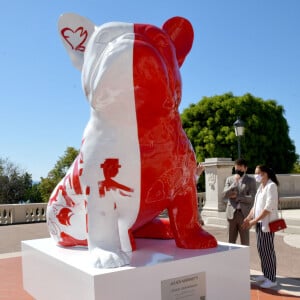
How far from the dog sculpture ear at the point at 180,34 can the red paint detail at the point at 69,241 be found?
166cm

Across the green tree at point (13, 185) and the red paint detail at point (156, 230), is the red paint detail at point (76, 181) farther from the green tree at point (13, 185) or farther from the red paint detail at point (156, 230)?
the green tree at point (13, 185)

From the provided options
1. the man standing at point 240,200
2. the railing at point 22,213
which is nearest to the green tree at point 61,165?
the railing at point 22,213

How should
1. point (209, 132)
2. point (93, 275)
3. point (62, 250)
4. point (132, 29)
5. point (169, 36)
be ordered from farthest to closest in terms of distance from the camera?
1. point (209, 132)
2. point (62, 250)
3. point (169, 36)
4. point (132, 29)
5. point (93, 275)

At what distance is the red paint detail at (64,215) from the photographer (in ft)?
9.94

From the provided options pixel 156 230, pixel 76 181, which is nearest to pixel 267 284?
pixel 156 230

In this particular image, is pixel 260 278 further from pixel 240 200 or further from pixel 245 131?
pixel 245 131

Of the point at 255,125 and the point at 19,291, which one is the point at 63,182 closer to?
the point at 19,291

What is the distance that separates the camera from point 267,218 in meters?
4.70

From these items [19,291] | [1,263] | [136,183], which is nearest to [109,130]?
[136,183]

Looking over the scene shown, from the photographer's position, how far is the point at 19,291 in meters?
4.77

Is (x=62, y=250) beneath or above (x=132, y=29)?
beneath

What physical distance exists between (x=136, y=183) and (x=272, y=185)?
8.78ft

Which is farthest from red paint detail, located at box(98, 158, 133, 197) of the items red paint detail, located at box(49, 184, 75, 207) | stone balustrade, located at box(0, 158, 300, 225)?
stone balustrade, located at box(0, 158, 300, 225)

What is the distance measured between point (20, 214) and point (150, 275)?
12154mm
